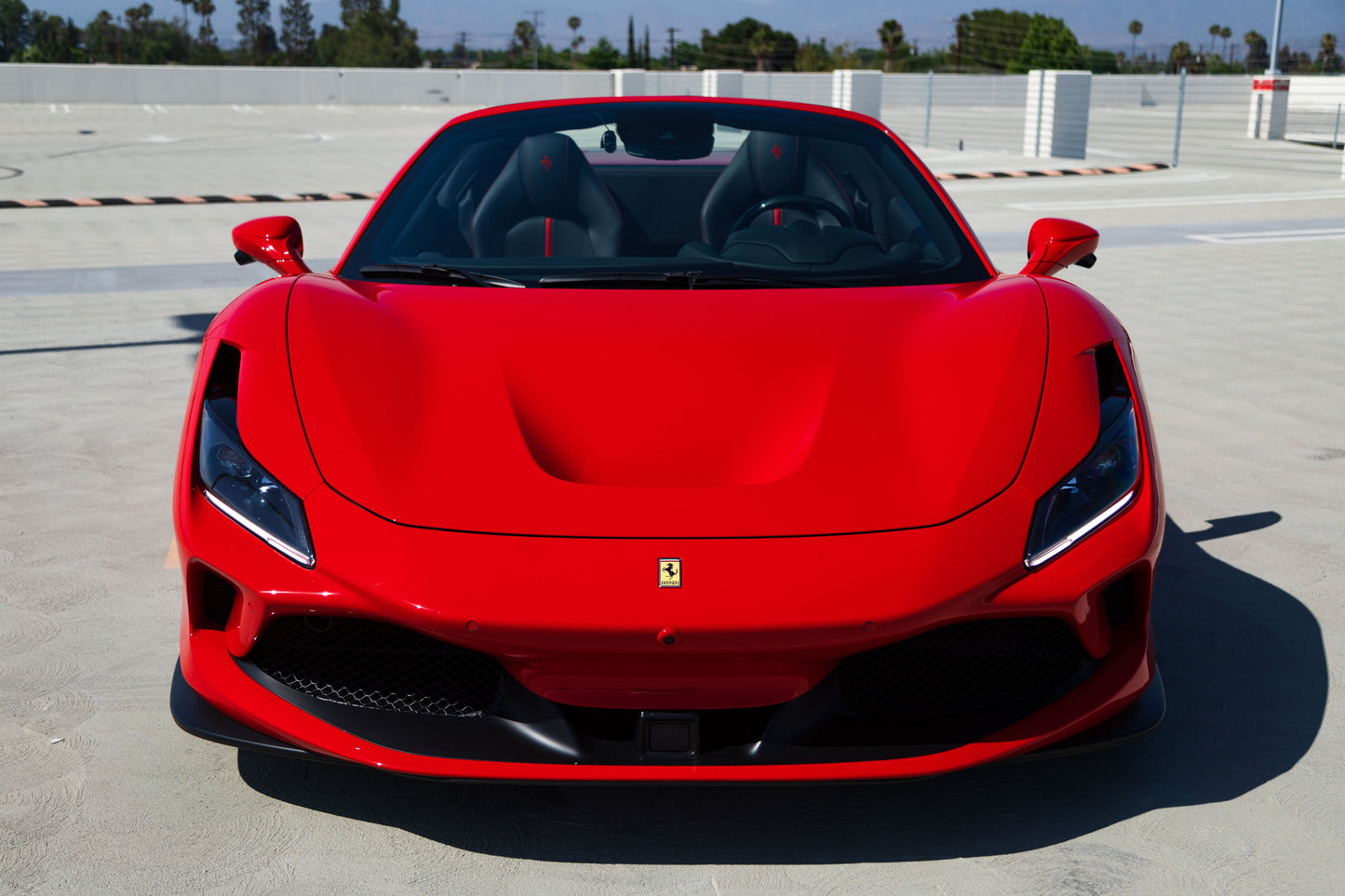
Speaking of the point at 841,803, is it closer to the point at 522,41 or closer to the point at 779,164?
the point at 779,164

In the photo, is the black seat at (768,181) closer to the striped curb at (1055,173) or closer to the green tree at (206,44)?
the striped curb at (1055,173)

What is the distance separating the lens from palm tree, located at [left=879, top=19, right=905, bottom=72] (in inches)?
3108

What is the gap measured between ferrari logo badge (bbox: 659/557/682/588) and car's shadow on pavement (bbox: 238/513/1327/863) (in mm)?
435

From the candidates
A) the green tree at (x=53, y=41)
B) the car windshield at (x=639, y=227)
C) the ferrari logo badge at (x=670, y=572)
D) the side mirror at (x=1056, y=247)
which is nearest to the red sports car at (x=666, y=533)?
the ferrari logo badge at (x=670, y=572)

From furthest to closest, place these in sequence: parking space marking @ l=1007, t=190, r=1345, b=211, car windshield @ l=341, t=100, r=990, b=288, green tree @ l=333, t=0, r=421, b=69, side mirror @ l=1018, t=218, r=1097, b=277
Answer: green tree @ l=333, t=0, r=421, b=69, parking space marking @ l=1007, t=190, r=1345, b=211, side mirror @ l=1018, t=218, r=1097, b=277, car windshield @ l=341, t=100, r=990, b=288

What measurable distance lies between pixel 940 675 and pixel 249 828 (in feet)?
4.12


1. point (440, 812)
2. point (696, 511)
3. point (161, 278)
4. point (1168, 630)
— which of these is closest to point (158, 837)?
point (440, 812)

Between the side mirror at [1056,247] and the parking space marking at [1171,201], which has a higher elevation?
the side mirror at [1056,247]

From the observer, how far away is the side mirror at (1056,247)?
3018 millimetres

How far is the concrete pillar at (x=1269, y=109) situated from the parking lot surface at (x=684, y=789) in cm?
2741

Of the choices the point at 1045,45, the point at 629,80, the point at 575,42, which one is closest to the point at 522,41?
the point at 575,42

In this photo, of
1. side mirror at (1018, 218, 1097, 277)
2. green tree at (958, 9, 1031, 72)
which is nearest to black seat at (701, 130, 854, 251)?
side mirror at (1018, 218, 1097, 277)

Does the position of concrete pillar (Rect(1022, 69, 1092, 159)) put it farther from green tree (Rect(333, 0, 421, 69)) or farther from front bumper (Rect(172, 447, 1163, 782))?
green tree (Rect(333, 0, 421, 69))

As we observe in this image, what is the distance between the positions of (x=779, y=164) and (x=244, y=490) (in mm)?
1990
